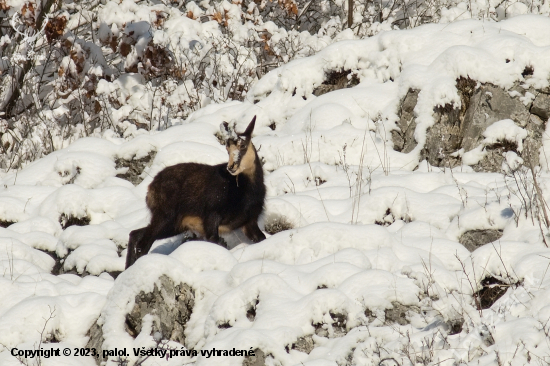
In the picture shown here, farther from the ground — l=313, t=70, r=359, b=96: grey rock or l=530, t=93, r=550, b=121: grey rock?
l=530, t=93, r=550, b=121: grey rock

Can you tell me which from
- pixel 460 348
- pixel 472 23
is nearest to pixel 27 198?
pixel 460 348

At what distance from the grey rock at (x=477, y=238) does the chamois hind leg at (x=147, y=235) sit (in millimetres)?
2950

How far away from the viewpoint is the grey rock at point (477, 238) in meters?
5.93

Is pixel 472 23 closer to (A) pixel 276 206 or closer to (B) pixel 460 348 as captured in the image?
(A) pixel 276 206

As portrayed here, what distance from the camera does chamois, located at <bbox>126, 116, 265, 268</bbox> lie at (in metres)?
6.54

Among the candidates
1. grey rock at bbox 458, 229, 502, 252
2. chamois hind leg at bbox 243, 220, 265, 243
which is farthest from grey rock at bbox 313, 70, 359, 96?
grey rock at bbox 458, 229, 502, 252

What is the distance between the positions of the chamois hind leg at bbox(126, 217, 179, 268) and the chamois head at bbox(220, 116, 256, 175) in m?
0.93

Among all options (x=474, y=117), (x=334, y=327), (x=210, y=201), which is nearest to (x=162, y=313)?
(x=334, y=327)

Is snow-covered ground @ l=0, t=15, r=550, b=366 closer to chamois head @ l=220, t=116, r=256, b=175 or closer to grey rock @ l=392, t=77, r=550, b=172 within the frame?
grey rock @ l=392, t=77, r=550, b=172

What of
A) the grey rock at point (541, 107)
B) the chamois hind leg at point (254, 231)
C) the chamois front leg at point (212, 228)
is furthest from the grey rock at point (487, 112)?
the chamois front leg at point (212, 228)

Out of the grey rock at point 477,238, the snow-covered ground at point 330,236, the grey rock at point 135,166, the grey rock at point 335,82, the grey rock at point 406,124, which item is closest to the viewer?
the snow-covered ground at point 330,236

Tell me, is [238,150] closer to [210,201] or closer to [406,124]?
[210,201]

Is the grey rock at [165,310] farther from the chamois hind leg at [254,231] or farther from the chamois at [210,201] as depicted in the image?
the chamois hind leg at [254,231]

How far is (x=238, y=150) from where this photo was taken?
6520 millimetres
